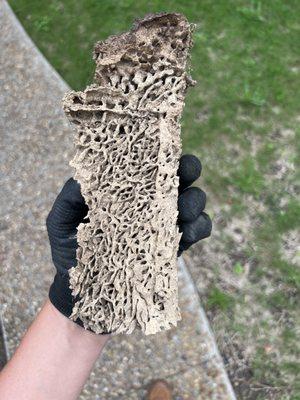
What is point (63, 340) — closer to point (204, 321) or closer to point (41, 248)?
point (204, 321)

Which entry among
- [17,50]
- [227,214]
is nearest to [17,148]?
[17,50]

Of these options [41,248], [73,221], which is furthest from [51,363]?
[41,248]

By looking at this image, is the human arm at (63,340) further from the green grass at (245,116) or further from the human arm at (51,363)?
the green grass at (245,116)

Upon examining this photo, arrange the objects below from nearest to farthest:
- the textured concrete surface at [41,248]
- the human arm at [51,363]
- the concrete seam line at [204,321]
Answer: the human arm at [51,363]
the concrete seam line at [204,321]
the textured concrete surface at [41,248]

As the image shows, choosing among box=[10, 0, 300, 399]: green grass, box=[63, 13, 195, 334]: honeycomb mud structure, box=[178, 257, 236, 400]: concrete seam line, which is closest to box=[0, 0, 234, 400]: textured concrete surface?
box=[178, 257, 236, 400]: concrete seam line

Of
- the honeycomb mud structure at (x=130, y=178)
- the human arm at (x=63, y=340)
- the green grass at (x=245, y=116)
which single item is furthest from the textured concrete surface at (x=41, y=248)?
the honeycomb mud structure at (x=130, y=178)
